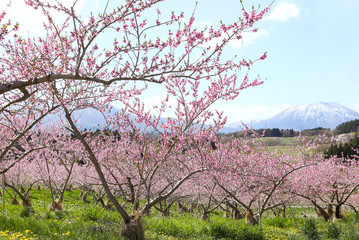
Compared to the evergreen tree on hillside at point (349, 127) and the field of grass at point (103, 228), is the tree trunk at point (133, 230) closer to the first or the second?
the field of grass at point (103, 228)

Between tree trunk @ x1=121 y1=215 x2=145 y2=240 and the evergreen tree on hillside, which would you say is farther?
the evergreen tree on hillside

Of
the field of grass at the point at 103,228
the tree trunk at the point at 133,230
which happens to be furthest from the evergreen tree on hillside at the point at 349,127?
the tree trunk at the point at 133,230

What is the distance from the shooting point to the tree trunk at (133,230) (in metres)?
6.15

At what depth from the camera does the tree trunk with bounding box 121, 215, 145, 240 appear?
6152mm

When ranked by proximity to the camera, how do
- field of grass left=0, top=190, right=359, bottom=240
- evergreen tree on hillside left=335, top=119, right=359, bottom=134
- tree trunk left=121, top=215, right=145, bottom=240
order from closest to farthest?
tree trunk left=121, top=215, right=145, bottom=240, field of grass left=0, top=190, right=359, bottom=240, evergreen tree on hillside left=335, top=119, right=359, bottom=134

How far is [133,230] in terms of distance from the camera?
20.2 feet

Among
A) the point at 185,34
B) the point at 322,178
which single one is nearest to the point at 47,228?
the point at 185,34

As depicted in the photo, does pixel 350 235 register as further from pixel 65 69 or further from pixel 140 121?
pixel 65 69

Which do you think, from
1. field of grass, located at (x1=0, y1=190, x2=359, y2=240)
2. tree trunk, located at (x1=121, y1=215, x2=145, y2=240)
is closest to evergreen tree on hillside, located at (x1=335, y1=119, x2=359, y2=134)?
field of grass, located at (x1=0, y1=190, x2=359, y2=240)

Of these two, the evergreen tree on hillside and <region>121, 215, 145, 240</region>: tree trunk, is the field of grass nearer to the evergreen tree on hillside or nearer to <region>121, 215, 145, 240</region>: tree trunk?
<region>121, 215, 145, 240</region>: tree trunk

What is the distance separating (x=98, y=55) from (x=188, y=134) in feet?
11.1

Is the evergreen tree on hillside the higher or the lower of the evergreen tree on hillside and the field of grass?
the higher

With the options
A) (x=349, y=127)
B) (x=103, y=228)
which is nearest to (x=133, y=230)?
(x=103, y=228)

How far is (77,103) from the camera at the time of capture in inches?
253
